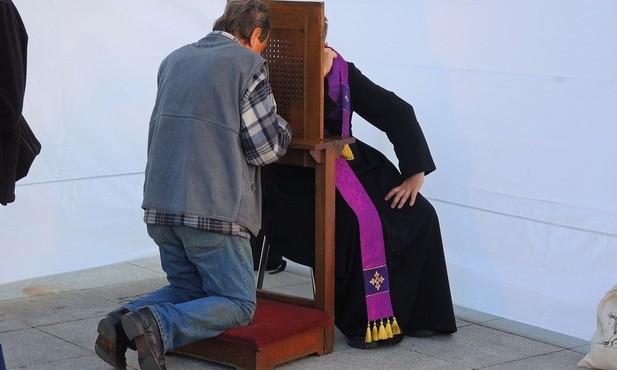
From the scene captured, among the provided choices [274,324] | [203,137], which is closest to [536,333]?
[274,324]

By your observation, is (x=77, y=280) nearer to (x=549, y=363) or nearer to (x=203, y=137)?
(x=203, y=137)

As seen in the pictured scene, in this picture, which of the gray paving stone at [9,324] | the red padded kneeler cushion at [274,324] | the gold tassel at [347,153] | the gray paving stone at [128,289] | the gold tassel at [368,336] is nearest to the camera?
the red padded kneeler cushion at [274,324]

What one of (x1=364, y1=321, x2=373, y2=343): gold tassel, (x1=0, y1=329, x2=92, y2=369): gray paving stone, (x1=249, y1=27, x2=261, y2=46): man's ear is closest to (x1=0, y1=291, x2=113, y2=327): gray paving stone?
(x1=0, y1=329, x2=92, y2=369): gray paving stone

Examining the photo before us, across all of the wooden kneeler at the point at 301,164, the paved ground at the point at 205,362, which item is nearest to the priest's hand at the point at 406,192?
the wooden kneeler at the point at 301,164

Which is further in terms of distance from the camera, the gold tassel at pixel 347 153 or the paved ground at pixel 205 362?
the gold tassel at pixel 347 153

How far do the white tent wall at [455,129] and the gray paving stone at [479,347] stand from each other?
24cm

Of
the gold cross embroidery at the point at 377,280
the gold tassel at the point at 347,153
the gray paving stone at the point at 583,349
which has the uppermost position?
the gold tassel at the point at 347,153

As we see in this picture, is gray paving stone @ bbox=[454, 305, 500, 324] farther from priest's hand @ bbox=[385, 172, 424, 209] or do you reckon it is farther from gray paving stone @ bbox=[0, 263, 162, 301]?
gray paving stone @ bbox=[0, 263, 162, 301]

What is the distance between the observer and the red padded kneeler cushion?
12.0 ft

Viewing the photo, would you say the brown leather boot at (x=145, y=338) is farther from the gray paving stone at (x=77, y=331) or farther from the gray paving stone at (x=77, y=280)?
the gray paving stone at (x=77, y=280)

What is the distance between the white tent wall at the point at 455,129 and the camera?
423 centimetres

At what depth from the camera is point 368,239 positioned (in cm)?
405

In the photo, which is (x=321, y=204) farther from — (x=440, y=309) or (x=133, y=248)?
(x=133, y=248)

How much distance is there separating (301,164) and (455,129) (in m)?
1.06
